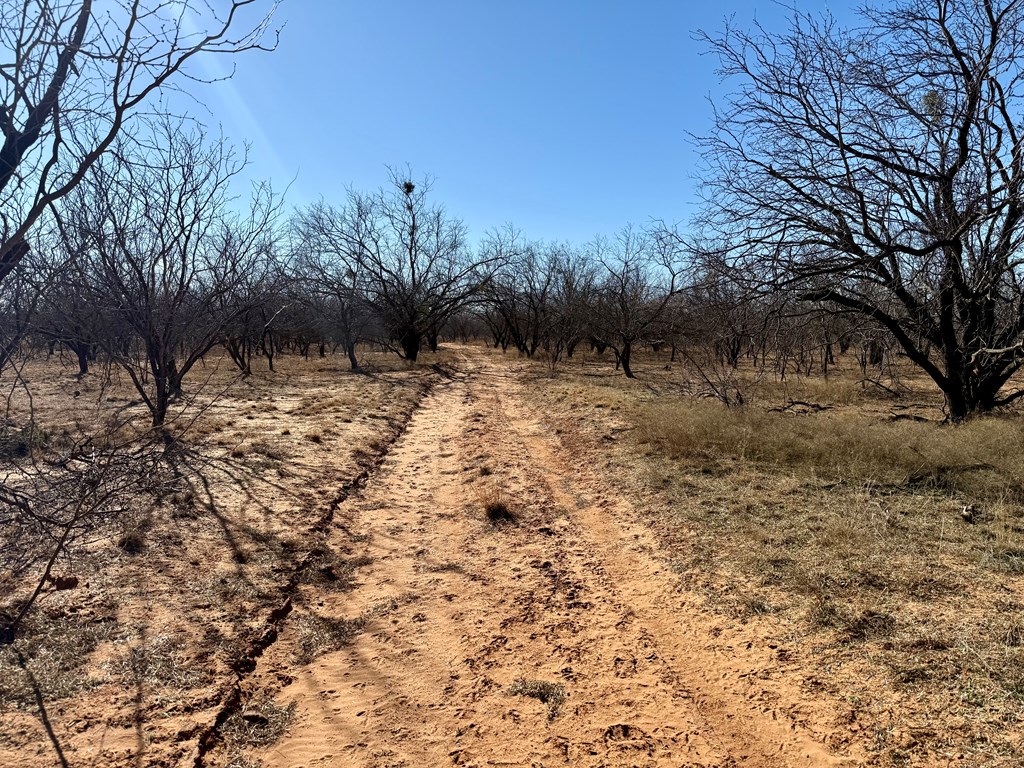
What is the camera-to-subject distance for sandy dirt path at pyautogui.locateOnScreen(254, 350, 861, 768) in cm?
257

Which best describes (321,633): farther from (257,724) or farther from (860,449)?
(860,449)

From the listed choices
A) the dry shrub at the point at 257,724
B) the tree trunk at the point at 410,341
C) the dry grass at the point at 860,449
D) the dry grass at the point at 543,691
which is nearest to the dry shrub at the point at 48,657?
the dry shrub at the point at 257,724

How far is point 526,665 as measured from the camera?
3223 millimetres

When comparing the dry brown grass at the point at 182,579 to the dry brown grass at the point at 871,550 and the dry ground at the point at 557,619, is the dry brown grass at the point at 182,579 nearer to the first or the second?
the dry ground at the point at 557,619

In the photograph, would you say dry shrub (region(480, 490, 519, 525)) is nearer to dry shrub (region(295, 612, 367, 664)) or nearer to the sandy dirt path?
the sandy dirt path

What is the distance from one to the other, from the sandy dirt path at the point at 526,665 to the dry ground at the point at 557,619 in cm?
2

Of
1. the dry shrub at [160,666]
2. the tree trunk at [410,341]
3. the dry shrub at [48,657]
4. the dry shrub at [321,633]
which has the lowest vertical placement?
the dry shrub at [321,633]

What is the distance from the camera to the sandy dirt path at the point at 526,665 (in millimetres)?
2566

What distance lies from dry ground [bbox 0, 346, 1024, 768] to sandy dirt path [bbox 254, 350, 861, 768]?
17mm

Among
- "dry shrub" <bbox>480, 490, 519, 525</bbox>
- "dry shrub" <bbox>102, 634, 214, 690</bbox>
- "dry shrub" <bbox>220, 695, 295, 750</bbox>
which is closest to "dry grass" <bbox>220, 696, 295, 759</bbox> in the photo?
"dry shrub" <bbox>220, 695, 295, 750</bbox>

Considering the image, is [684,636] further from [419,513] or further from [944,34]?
[944,34]

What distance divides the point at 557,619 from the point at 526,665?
57cm

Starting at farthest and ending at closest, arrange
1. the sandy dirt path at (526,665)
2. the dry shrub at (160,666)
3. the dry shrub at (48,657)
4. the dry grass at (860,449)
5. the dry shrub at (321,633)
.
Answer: the dry grass at (860,449) → the dry shrub at (321,633) → the dry shrub at (160,666) → the dry shrub at (48,657) → the sandy dirt path at (526,665)

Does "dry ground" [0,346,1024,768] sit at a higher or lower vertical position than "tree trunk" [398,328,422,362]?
lower
